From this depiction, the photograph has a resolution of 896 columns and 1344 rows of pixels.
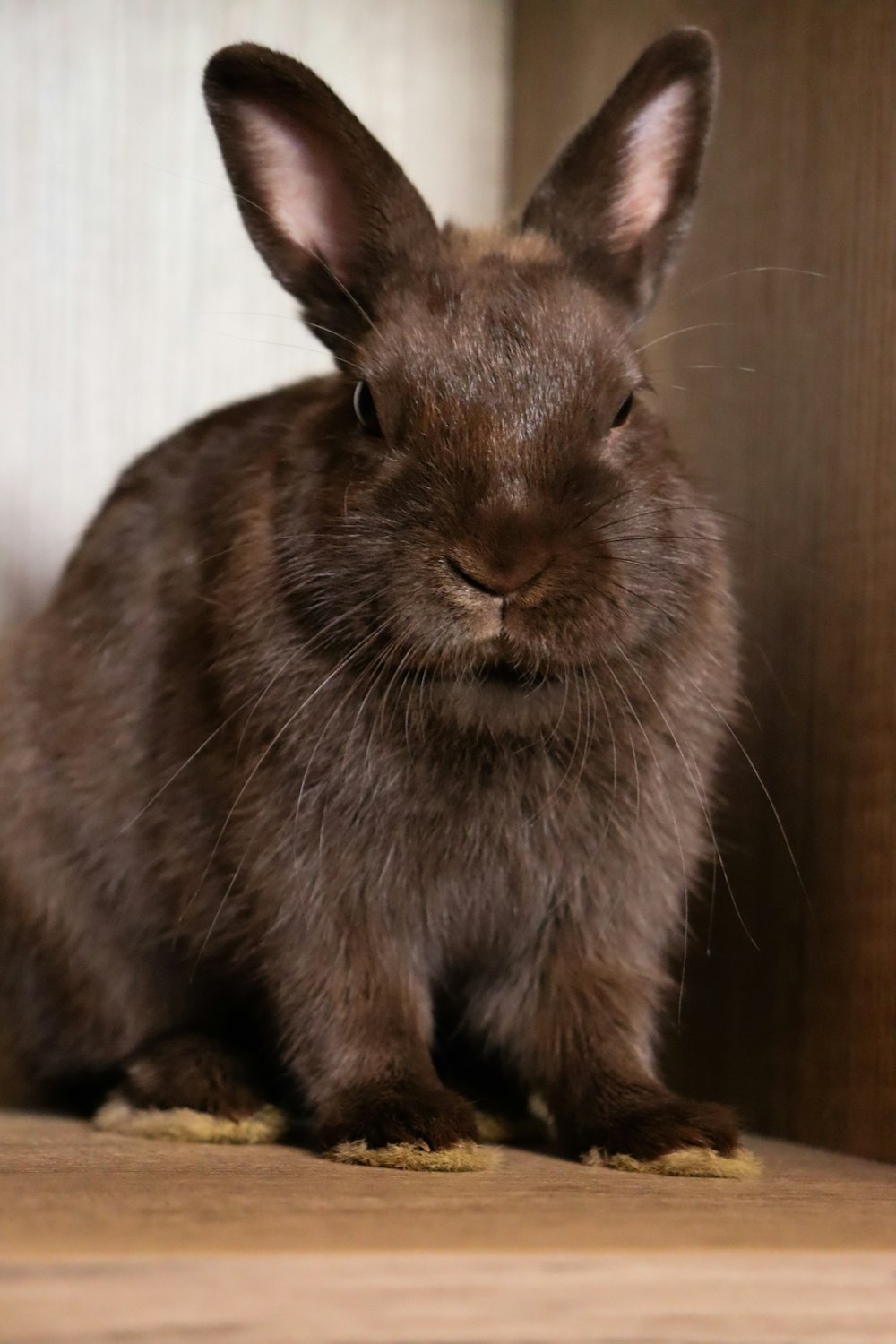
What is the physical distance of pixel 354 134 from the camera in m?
1.45

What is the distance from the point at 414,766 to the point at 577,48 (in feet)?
4.19

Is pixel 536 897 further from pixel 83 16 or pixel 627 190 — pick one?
pixel 83 16

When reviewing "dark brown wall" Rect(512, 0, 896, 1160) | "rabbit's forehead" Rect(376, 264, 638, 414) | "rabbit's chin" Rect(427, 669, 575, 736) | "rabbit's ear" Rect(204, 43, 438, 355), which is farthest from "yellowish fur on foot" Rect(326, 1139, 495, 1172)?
"rabbit's ear" Rect(204, 43, 438, 355)

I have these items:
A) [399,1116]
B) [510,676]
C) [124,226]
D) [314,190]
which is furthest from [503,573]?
[124,226]

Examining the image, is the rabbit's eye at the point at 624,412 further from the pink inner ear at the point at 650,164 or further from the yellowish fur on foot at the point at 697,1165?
the yellowish fur on foot at the point at 697,1165

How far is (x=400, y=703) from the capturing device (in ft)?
4.35

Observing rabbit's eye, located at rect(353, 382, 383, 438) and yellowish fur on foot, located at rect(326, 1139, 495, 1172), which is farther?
rabbit's eye, located at rect(353, 382, 383, 438)

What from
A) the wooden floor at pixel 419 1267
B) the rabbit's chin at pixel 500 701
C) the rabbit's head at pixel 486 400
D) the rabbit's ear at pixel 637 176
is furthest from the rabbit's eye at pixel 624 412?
the wooden floor at pixel 419 1267

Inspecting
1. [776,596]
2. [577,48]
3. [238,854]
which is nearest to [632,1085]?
[238,854]

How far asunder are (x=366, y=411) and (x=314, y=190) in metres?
0.26

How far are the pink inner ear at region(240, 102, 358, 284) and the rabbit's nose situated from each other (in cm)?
49

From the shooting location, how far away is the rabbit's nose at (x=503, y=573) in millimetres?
1159

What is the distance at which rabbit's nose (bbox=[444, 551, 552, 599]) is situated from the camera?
1.16 metres

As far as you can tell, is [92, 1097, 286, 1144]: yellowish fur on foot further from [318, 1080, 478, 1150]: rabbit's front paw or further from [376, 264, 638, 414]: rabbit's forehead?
[376, 264, 638, 414]: rabbit's forehead
